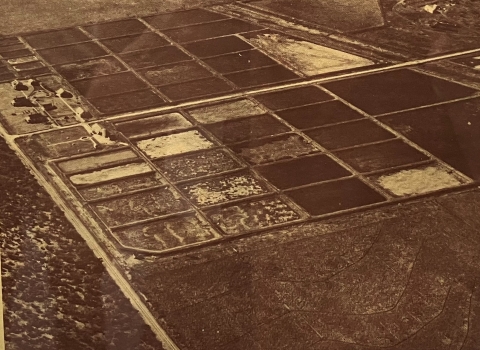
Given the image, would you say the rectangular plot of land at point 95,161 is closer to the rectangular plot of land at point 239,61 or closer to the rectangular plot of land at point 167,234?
the rectangular plot of land at point 167,234

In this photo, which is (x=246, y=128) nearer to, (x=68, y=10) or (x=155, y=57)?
(x=155, y=57)

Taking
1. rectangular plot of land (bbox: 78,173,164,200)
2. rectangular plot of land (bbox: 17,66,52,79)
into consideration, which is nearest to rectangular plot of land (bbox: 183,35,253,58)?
rectangular plot of land (bbox: 17,66,52,79)

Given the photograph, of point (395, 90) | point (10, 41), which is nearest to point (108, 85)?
point (10, 41)

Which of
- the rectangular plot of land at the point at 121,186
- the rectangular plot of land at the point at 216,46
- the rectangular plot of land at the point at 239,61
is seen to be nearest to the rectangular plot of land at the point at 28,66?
the rectangular plot of land at the point at 216,46

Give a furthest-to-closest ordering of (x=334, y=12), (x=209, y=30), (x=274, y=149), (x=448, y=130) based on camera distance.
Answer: (x=334, y=12) → (x=209, y=30) → (x=448, y=130) → (x=274, y=149)

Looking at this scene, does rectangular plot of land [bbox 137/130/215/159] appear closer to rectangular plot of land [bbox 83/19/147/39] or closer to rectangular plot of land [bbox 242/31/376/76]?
rectangular plot of land [bbox 242/31/376/76]
